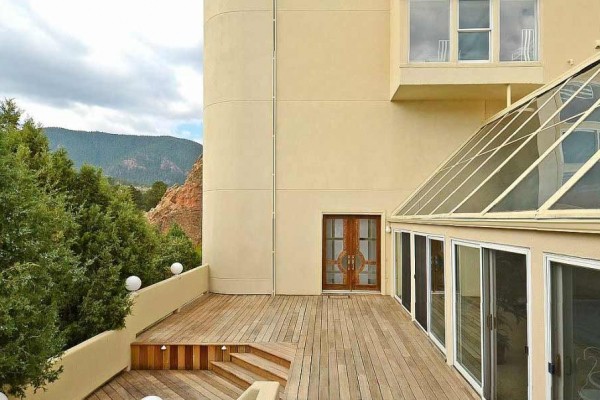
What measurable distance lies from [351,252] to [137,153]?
30.7 m

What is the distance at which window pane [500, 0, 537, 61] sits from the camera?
8070 mm

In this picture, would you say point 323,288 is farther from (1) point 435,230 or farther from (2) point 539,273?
(2) point 539,273

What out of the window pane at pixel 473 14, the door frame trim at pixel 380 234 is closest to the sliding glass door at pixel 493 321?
the door frame trim at pixel 380 234

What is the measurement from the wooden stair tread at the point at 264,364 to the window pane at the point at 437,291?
6.68 feet

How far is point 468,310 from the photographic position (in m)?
4.38

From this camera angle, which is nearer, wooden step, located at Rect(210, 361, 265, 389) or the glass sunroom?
the glass sunroom

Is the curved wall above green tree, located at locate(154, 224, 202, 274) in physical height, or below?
above

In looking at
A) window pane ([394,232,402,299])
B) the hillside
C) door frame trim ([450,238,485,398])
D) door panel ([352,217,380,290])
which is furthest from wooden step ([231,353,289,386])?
the hillside

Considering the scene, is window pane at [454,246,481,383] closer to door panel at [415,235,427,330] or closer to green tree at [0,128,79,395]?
door panel at [415,235,427,330]

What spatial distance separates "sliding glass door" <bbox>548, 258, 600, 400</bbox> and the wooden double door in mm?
6583

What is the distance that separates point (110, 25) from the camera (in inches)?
1522

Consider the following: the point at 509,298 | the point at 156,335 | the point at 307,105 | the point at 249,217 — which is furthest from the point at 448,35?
the point at 156,335

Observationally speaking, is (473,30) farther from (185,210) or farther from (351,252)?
(185,210)

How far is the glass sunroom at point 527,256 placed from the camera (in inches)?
103
